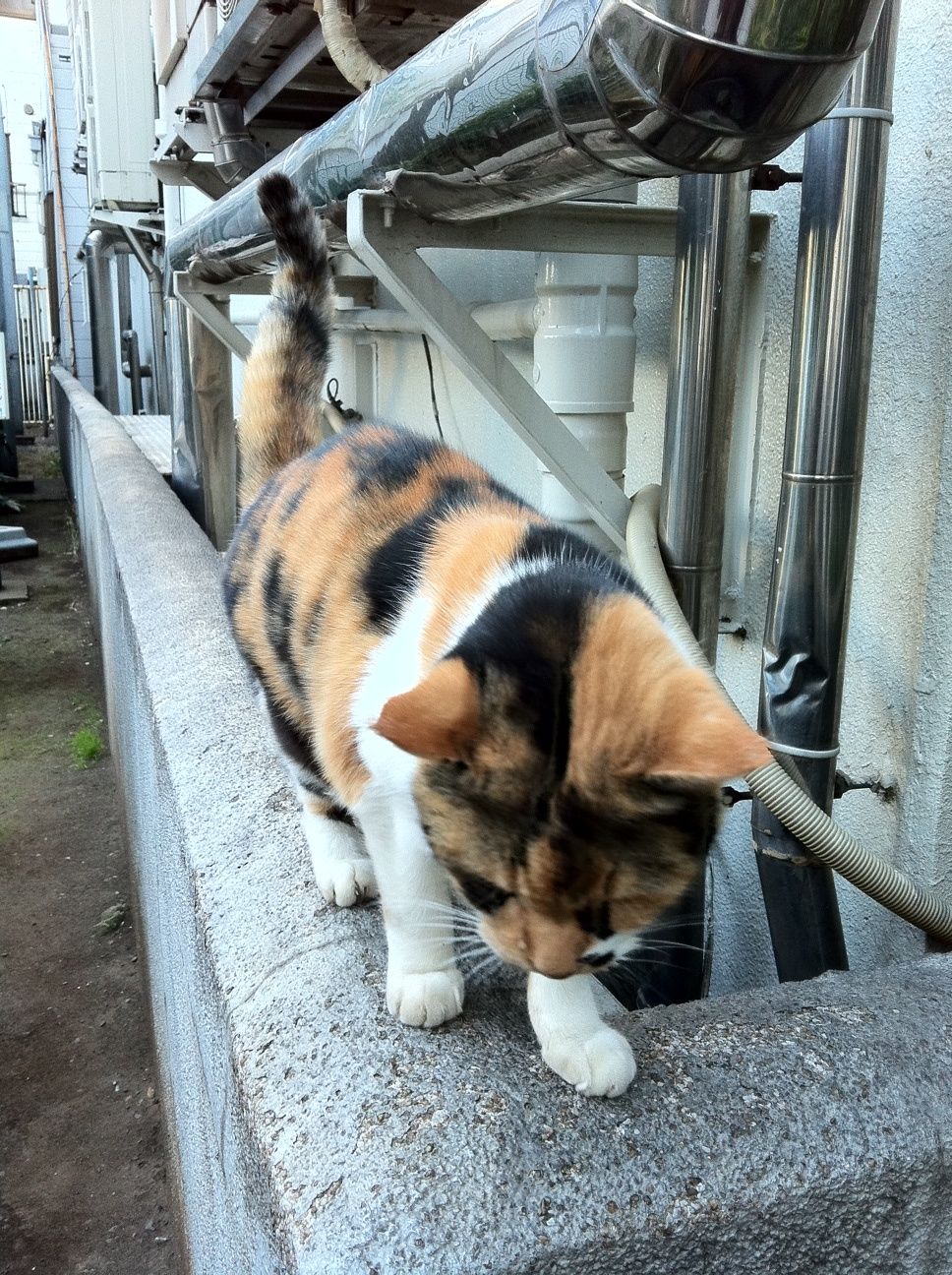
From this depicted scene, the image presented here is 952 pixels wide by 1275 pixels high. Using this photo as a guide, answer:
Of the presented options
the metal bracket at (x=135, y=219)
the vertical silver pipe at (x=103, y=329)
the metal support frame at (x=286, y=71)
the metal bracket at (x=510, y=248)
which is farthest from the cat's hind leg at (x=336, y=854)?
the vertical silver pipe at (x=103, y=329)

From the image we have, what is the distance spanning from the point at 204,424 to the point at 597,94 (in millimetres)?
4946

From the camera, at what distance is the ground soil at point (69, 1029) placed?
2684 millimetres

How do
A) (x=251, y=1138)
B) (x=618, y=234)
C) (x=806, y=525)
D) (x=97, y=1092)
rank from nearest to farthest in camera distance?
(x=251, y=1138) < (x=806, y=525) < (x=618, y=234) < (x=97, y=1092)

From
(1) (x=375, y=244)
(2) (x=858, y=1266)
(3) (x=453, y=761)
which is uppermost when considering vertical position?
(1) (x=375, y=244)

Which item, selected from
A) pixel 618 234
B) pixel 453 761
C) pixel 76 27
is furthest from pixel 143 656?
pixel 76 27

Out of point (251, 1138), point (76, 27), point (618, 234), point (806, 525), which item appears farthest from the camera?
point (76, 27)

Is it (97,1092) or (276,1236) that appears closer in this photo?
(276,1236)

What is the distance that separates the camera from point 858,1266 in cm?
126

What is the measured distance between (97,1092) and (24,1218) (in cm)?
45

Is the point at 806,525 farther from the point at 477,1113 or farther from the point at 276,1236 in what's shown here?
the point at 276,1236

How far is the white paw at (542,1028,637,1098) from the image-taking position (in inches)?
50.4

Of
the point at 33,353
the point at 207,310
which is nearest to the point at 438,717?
the point at 207,310

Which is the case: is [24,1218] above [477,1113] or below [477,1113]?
below

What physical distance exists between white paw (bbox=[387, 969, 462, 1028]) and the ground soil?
5.39 feet
